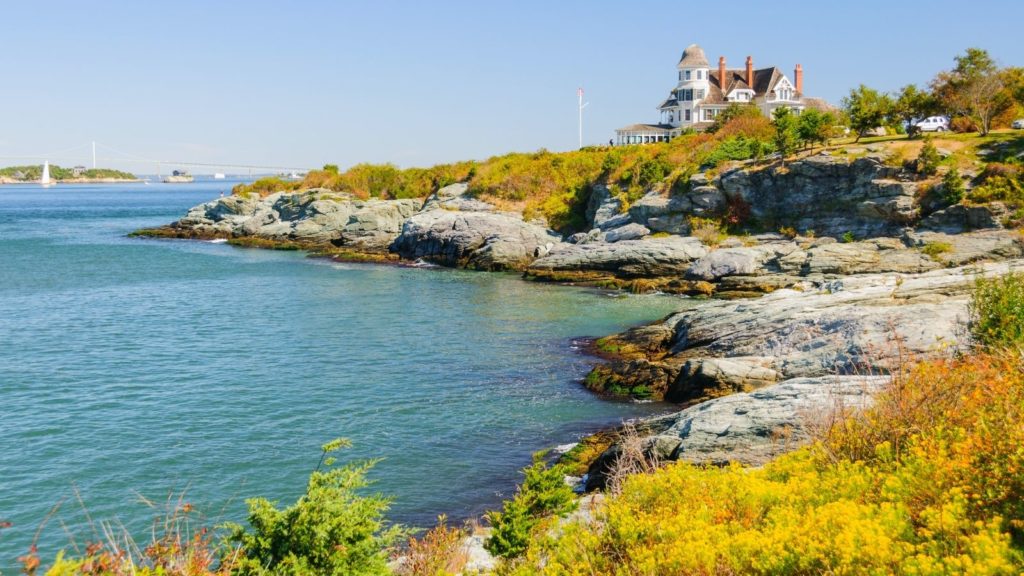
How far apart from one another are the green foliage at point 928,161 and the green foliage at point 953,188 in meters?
2.06

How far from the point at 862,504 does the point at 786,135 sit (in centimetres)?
5115

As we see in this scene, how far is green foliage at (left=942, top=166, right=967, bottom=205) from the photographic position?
148 ft

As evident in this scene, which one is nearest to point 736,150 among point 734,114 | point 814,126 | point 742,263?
point 814,126

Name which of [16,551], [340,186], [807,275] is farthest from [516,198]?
[16,551]

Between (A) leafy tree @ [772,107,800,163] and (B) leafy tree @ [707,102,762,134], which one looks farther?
(B) leafy tree @ [707,102,762,134]

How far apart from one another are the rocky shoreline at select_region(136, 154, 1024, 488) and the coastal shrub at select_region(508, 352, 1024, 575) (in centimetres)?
142

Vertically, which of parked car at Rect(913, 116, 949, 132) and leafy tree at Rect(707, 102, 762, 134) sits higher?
leafy tree at Rect(707, 102, 762, 134)

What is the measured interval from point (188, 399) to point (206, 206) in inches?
2993

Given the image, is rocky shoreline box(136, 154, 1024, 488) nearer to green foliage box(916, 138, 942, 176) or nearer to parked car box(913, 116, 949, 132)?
green foliage box(916, 138, 942, 176)

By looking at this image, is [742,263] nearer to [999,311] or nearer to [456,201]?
[999,311]

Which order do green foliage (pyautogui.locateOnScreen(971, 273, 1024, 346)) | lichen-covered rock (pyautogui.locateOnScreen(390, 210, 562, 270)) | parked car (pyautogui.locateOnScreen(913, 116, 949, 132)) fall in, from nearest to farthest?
green foliage (pyautogui.locateOnScreen(971, 273, 1024, 346)), lichen-covered rock (pyautogui.locateOnScreen(390, 210, 562, 270)), parked car (pyautogui.locateOnScreen(913, 116, 949, 132))

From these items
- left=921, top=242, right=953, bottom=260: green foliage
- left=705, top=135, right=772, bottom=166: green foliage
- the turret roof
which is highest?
the turret roof

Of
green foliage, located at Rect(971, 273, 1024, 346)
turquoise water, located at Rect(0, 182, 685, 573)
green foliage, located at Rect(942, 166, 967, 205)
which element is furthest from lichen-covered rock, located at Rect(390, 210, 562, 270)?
green foliage, located at Rect(971, 273, 1024, 346)

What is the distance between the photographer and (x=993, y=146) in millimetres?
49625
